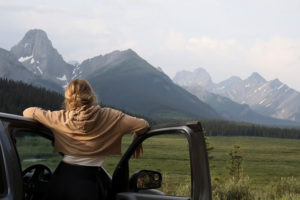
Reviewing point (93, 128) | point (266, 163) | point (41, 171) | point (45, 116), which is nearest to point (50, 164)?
point (41, 171)

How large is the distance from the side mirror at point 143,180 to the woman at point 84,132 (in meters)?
0.23

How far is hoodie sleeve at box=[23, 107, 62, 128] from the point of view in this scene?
121 inches

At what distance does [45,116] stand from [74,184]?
1.67ft

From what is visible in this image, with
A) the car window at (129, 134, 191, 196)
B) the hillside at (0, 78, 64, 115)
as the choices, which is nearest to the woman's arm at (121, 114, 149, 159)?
the car window at (129, 134, 191, 196)

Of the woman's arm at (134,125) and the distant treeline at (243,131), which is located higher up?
the distant treeline at (243,131)

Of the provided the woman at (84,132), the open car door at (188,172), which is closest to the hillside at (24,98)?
the open car door at (188,172)

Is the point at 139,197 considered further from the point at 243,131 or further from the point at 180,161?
the point at 243,131

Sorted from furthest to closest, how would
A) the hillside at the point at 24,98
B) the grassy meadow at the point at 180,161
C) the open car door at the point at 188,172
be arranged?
the hillside at the point at 24,98
the grassy meadow at the point at 180,161
the open car door at the point at 188,172

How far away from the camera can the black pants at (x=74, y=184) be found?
2889mm

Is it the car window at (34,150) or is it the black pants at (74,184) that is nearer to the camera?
the black pants at (74,184)

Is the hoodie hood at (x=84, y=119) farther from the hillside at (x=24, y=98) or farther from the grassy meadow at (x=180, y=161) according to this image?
the hillside at (x=24, y=98)

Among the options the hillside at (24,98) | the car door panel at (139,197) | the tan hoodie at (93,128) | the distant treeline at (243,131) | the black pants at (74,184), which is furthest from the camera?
the distant treeline at (243,131)

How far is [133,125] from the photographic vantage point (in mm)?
3008

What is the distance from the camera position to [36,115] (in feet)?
10.1
